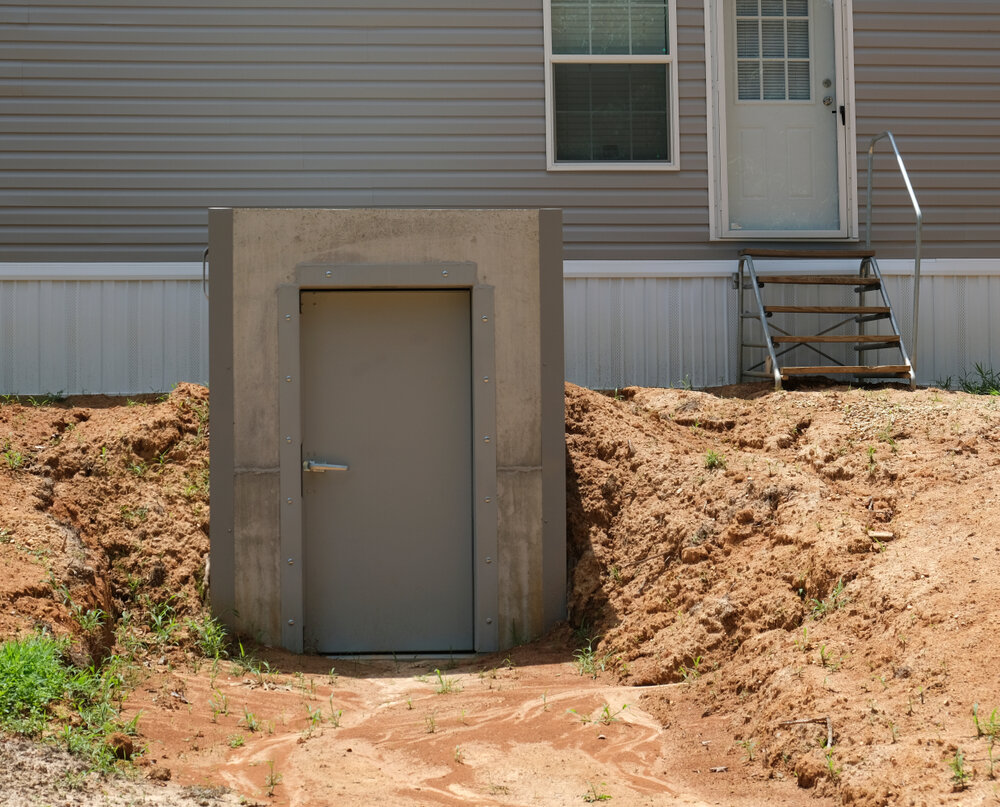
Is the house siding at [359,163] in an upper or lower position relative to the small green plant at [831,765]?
upper

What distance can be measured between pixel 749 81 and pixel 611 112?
1.35m

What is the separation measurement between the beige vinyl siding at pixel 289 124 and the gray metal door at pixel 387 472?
271cm

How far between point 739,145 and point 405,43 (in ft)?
10.2

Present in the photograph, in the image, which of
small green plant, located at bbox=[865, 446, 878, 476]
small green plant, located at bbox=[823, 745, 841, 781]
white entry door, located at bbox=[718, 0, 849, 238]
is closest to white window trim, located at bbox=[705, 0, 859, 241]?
white entry door, located at bbox=[718, 0, 849, 238]

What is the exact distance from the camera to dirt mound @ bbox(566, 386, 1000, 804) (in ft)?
14.8

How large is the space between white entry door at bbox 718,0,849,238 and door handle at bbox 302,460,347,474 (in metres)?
4.84

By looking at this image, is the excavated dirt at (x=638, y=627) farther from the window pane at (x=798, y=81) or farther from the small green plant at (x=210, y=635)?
the window pane at (x=798, y=81)

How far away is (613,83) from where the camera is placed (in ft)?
32.8

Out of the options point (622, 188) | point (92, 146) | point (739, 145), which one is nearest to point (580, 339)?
point (622, 188)

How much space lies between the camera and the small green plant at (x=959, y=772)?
12.9ft

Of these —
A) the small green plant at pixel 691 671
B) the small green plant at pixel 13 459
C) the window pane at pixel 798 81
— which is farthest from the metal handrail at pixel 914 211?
the small green plant at pixel 13 459

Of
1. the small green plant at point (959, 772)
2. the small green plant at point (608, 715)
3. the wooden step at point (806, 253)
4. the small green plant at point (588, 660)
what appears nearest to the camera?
the small green plant at point (959, 772)

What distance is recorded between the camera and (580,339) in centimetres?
969

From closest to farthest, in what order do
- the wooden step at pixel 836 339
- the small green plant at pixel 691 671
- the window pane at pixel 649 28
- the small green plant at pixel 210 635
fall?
the small green plant at pixel 691 671 < the small green plant at pixel 210 635 < the wooden step at pixel 836 339 < the window pane at pixel 649 28
